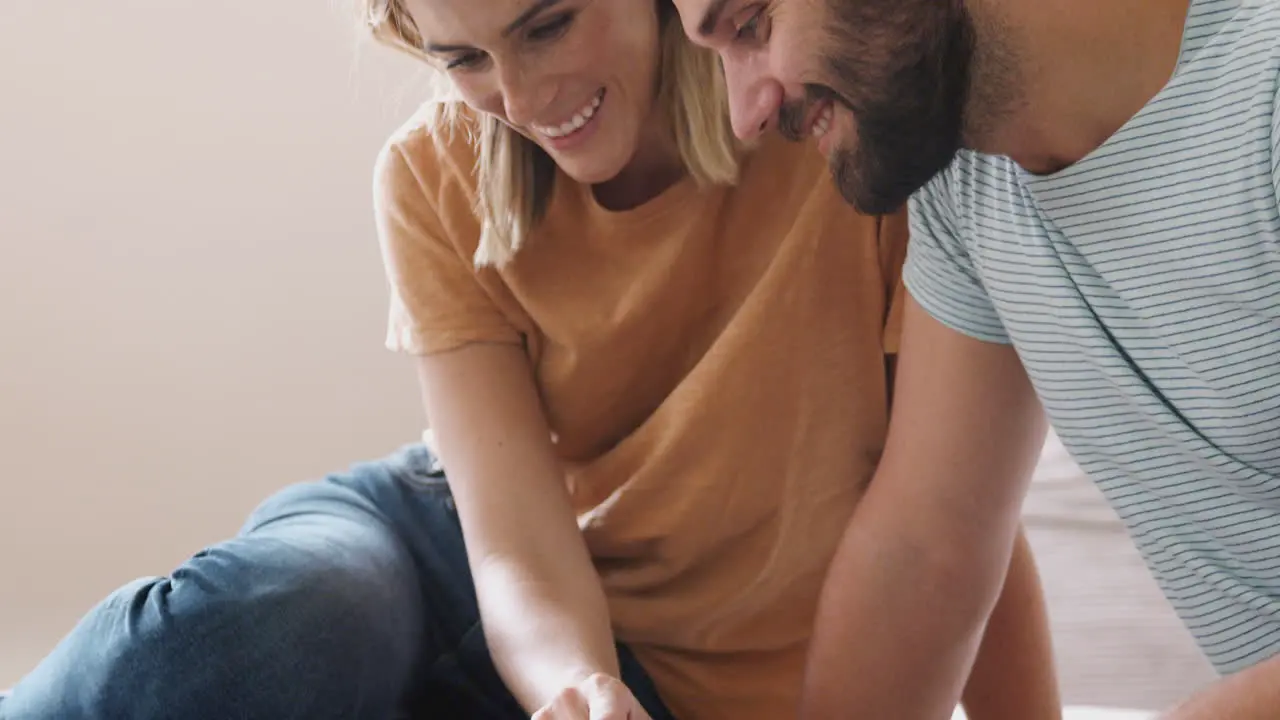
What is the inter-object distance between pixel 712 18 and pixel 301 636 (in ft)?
1.62

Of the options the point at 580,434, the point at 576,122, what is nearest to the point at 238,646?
the point at 580,434

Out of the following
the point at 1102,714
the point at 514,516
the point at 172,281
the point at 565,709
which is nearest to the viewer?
the point at 565,709

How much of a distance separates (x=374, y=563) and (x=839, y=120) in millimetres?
486

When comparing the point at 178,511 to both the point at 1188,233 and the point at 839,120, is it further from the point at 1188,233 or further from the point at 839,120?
the point at 1188,233

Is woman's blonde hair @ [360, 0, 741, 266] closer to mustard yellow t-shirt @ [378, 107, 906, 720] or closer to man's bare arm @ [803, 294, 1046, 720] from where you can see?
mustard yellow t-shirt @ [378, 107, 906, 720]

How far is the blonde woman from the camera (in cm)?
102

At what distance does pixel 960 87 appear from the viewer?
882mm

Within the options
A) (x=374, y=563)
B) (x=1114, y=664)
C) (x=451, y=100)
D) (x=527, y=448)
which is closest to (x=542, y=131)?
(x=451, y=100)

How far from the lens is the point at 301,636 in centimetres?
102

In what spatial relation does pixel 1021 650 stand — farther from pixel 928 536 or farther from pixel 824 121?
pixel 824 121

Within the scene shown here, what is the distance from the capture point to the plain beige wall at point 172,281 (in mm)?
1712

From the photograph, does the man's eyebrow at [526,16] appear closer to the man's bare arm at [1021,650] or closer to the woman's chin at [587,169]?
the woman's chin at [587,169]

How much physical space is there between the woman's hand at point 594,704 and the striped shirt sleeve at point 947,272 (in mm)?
322

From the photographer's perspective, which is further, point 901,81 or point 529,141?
point 529,141
